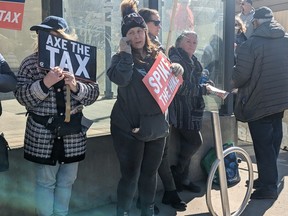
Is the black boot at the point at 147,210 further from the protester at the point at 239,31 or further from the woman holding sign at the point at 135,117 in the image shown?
the protester at the point at 239,31

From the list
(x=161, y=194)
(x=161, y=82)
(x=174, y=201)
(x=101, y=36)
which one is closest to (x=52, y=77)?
(x=161, y=82)

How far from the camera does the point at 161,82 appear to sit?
134 inches

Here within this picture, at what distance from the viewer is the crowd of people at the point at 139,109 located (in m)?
3.01

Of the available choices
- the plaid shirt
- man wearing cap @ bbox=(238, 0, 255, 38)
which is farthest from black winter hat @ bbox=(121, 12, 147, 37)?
man wearing cap @ bbox=(238, 0, 255, 38)

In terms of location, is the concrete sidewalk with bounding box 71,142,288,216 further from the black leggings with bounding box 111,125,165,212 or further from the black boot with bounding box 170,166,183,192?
the black leggings with bounding box 111,125,165,212

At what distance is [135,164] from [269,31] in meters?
2.17

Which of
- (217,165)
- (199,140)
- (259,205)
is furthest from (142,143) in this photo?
(259,205)

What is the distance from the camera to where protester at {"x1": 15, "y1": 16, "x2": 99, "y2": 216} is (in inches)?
115

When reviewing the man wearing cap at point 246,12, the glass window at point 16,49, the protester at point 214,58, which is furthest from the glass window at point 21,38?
the man wearing cap at point 246,12

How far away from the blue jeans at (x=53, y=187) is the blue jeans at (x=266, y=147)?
225cm

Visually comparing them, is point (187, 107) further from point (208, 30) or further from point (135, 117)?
point (208, 30)

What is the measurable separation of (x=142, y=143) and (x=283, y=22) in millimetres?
8817

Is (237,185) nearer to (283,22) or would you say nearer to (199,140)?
(199,140)

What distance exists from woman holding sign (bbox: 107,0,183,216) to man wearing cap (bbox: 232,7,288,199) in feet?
4.74
